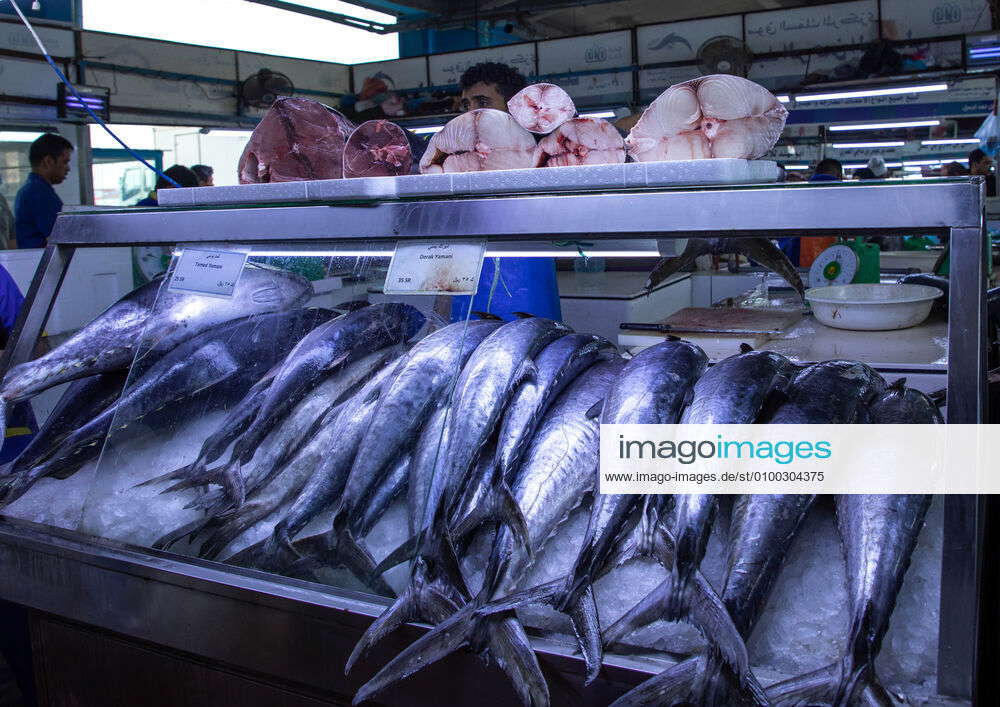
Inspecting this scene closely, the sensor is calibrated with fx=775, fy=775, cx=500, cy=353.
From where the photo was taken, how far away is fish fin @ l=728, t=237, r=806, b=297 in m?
1.46

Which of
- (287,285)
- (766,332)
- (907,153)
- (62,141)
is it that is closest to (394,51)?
(62,141)

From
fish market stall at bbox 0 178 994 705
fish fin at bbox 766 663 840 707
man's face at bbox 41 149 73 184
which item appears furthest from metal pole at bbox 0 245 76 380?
man's face at bbox 41 149 73 184

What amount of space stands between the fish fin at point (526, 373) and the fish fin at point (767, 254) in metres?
0.45

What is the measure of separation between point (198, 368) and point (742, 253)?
121cm

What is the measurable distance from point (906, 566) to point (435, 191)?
969 millimetres

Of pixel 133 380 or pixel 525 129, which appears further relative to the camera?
pixel 133 380

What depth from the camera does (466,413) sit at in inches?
55.7

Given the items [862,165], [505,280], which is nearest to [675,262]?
[505,280]

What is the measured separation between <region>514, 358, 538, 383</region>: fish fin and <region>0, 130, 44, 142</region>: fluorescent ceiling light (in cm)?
872

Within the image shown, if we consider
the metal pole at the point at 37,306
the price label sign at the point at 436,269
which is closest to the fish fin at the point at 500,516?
the price label sign at the point at 436,269

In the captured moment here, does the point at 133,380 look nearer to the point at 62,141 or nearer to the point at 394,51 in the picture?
the point at 62,141

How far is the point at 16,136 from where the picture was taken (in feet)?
27.4

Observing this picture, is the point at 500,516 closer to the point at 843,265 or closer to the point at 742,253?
the point at 742,253

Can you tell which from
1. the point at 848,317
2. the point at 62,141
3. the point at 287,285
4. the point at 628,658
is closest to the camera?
the point at 628,658
